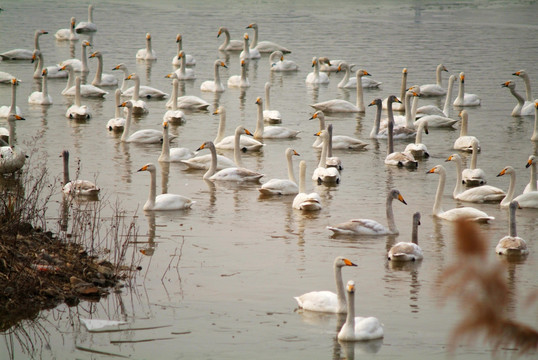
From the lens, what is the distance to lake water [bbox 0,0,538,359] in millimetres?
8359

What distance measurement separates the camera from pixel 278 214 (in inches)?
536

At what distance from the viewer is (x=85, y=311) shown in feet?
29.4

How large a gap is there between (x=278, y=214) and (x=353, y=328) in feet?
18.3

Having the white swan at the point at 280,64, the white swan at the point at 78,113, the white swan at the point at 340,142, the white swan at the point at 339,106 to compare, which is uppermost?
the white swan at the point at 280,64

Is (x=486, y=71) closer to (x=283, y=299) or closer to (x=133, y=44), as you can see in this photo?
(x=133, y=44)

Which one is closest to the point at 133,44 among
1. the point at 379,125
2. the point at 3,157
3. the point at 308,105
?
the point at 308,105

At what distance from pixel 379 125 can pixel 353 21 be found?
82.0 feet

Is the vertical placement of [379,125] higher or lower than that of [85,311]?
higher

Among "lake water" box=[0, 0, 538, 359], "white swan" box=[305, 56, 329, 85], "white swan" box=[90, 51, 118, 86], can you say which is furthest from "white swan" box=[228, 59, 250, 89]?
"white swan" box=[90, 51, 118, 86]

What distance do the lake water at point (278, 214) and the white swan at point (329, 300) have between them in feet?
0.37

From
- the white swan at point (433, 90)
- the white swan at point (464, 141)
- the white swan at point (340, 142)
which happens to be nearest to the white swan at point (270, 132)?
the white swan at point (340, 142)

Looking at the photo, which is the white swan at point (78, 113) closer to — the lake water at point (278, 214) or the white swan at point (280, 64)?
the lake water at point (278, 214)

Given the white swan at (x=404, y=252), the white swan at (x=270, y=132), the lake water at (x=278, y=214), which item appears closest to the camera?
the lake water at (x=278, y=214)

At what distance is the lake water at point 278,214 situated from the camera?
329 inches
